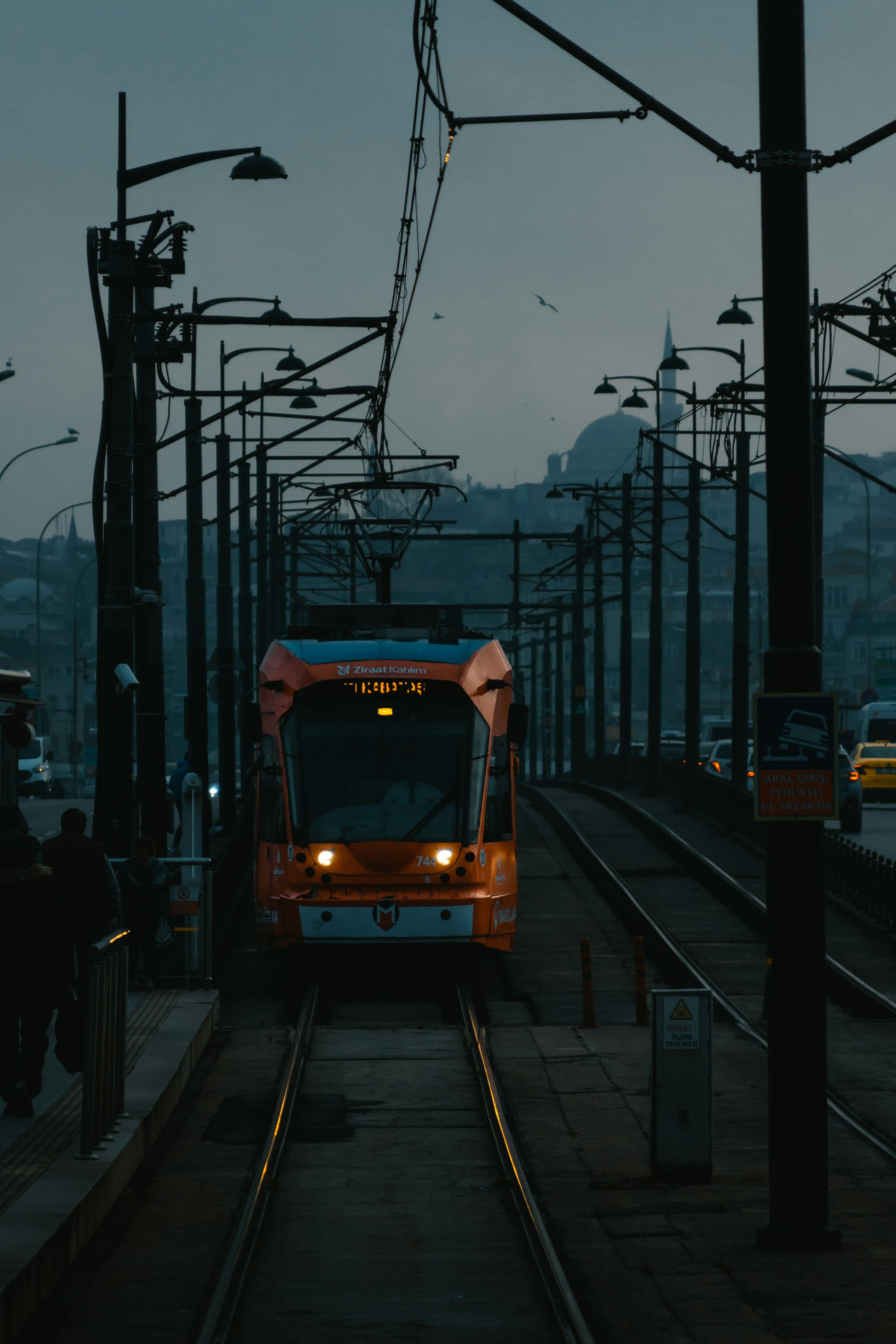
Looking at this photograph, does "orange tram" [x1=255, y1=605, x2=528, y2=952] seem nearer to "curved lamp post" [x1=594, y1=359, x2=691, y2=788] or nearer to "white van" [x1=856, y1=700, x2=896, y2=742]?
"curved lamp post" [x1=594, y1=359, x2=691, y2=788]

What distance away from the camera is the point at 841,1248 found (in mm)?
8656

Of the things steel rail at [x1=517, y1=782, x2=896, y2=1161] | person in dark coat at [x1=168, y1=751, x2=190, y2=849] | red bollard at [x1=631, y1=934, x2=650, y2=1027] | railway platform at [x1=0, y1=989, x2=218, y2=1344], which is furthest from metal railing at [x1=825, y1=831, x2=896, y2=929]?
railway platform at [x1=0, y1=989, x2=218, y2=1344]

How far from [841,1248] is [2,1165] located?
3.88 m

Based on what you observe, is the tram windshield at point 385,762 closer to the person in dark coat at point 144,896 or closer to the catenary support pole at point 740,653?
the person in dark coat at point 144,896

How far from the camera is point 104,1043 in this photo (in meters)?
9.74

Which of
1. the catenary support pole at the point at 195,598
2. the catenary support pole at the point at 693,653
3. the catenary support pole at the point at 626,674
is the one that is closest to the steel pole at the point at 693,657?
the catenary support pole at the point at 693,653

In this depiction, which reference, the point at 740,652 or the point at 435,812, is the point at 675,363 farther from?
the point at 435,812

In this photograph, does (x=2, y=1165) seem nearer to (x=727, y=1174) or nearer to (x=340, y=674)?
(x=727, y=1174)

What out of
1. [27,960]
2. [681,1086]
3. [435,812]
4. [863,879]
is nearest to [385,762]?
[435,812]

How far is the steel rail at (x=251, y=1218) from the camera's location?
744 centimetres

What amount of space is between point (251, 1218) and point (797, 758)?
3.39 metres

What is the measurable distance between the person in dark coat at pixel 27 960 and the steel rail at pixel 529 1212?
267cm

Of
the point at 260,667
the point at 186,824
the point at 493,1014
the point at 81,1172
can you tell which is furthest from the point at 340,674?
→ the point at 81,1172

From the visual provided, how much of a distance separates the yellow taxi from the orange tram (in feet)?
104
